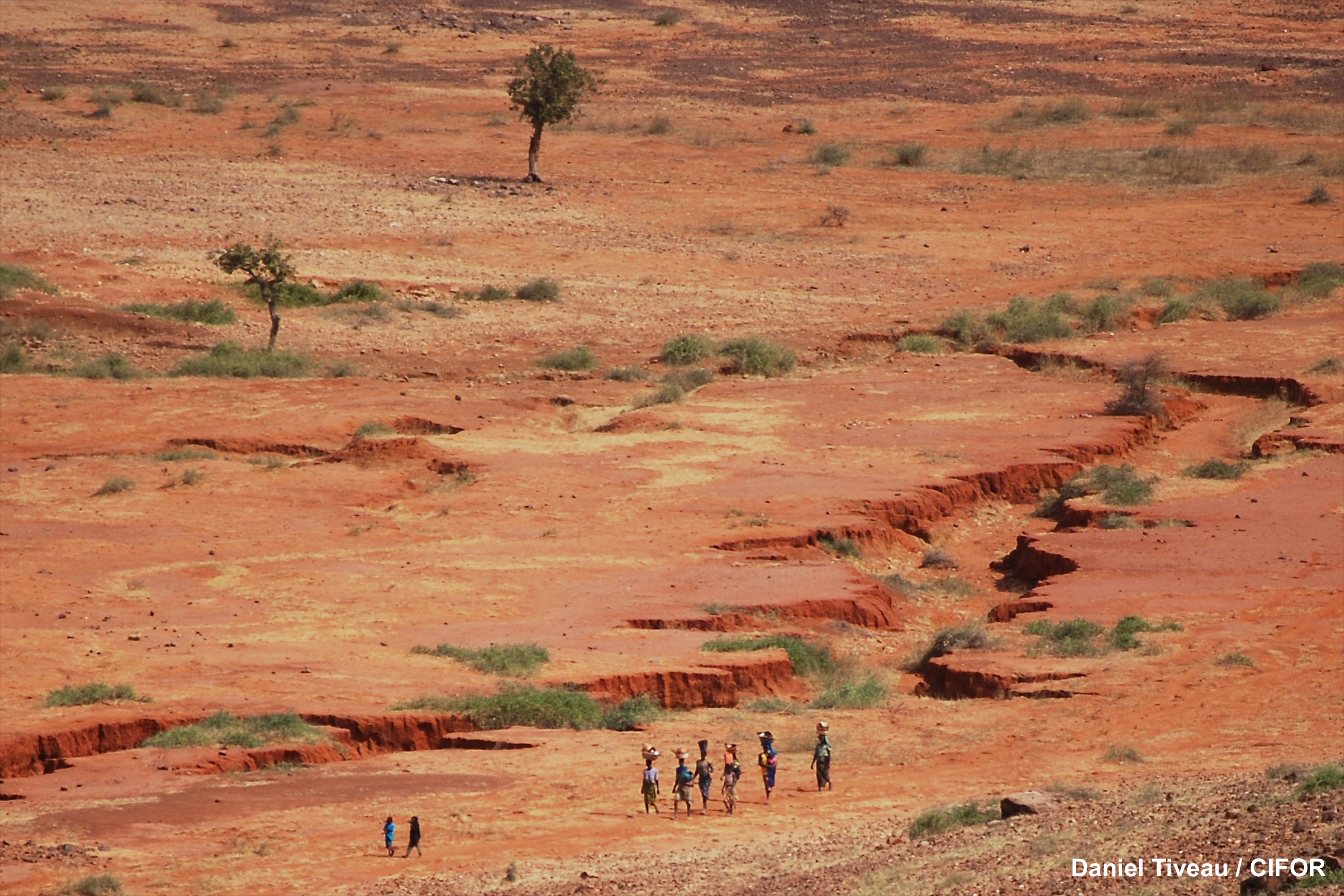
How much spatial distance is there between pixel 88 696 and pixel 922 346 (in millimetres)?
18129

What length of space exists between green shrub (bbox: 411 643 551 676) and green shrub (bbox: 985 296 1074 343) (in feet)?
52.7

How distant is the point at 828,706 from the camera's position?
15.5m

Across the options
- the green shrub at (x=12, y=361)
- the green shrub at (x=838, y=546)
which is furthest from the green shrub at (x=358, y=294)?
the green shrub at (x=838, y=546)

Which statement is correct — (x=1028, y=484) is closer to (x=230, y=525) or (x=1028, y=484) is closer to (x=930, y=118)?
(x=230, y=525)

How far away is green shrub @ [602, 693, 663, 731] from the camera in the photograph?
14.8m

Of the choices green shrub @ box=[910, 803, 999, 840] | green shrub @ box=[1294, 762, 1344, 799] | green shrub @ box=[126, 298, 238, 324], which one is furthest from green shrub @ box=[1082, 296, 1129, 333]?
green shrub @ box=[1294, 762, 1344, 799]

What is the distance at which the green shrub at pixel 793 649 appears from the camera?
16109mm

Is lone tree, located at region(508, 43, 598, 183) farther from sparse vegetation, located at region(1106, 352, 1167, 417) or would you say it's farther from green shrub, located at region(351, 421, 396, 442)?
green shrub, located at region(351, 421, 396, 442)

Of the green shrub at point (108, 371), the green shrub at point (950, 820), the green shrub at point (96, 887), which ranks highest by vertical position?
the green shrub at point (950, 820)

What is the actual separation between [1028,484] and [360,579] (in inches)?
328

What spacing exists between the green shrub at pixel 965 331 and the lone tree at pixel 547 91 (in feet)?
44.7

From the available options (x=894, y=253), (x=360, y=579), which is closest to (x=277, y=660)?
(x=360, y=579)

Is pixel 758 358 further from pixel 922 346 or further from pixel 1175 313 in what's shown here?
pixel 1175 313

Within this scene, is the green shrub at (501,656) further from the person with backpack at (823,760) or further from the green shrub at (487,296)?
the green shrub at (487,296)
